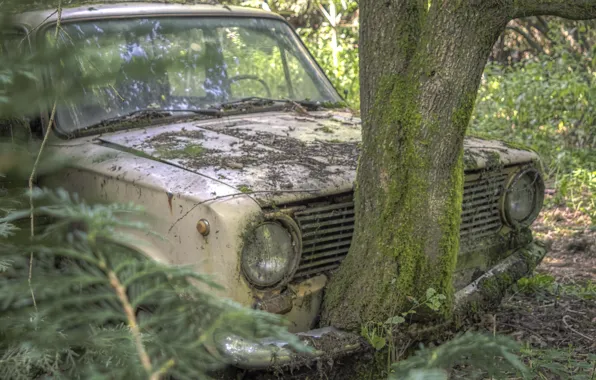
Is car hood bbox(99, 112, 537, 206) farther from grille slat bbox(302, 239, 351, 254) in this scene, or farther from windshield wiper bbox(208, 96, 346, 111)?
grille slat bbox(302, 239, 351, 254)

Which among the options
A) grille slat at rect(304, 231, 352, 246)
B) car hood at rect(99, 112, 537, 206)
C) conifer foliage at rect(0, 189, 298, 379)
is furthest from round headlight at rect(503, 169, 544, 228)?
conifer foliage at rect(0, 189, 298, 379)

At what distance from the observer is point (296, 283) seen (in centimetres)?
290

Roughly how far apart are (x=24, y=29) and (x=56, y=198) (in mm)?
425

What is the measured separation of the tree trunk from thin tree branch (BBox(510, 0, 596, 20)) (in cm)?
19

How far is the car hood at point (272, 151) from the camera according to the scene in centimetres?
287

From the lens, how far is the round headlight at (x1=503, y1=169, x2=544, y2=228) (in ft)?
12.1

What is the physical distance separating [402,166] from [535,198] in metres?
1.28

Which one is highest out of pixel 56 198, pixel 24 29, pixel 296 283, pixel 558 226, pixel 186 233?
pixel 24 29

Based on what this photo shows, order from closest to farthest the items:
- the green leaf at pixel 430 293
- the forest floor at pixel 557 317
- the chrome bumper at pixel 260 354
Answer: the chrome bumper at pixel 260 354, the green leaf at pixel 430 293, the forest floor at pixel 557 317

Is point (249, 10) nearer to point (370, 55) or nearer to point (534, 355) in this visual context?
point (370, 55)

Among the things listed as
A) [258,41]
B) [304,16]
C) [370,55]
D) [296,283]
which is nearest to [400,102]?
[370,55]

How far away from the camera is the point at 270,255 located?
2.75 metres

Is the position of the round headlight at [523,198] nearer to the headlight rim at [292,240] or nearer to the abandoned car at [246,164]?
the abandoned car at [246,164]

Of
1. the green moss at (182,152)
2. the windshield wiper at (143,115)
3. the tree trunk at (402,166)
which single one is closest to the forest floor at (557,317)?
the tree trunk at (402,166)
